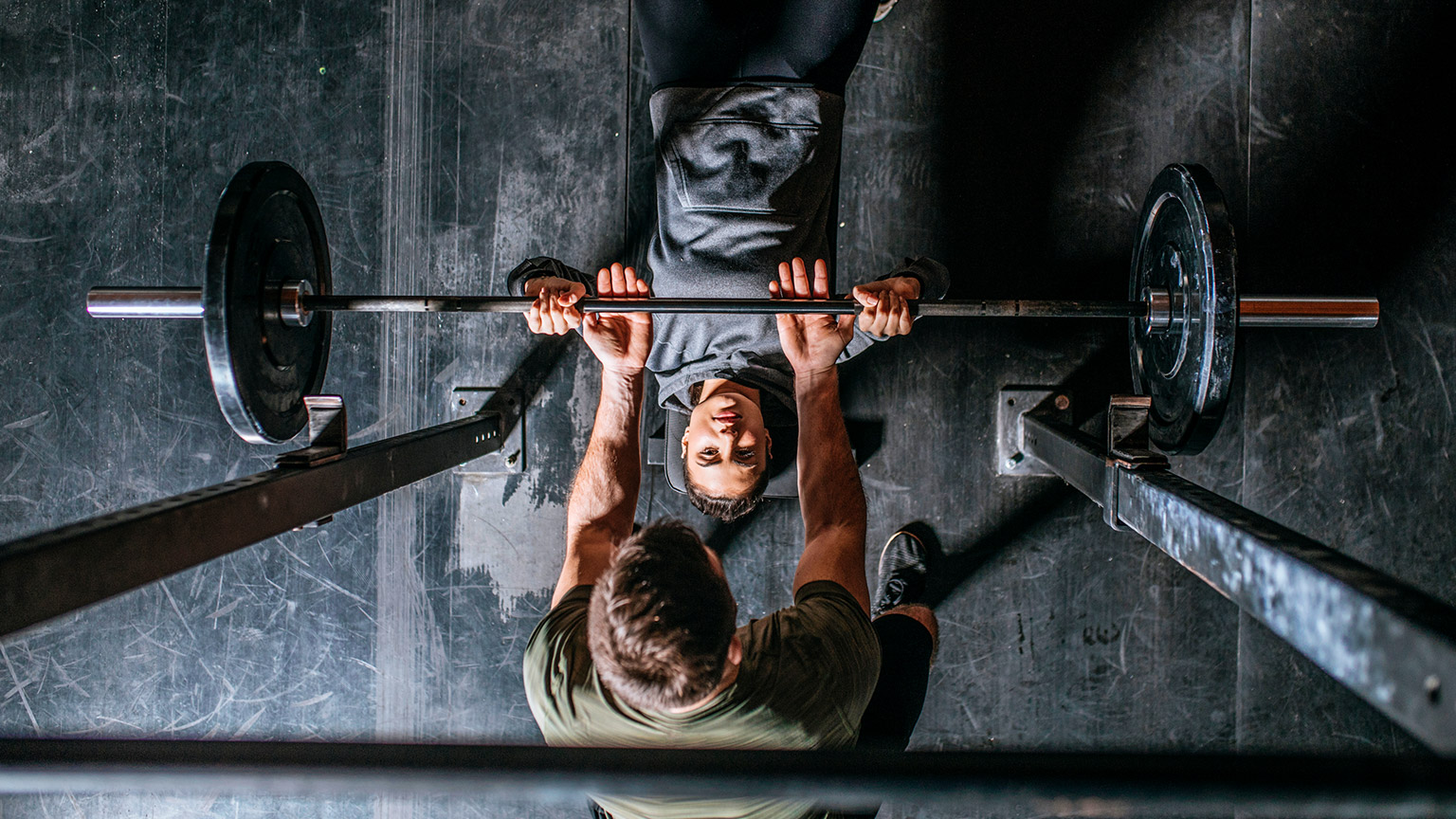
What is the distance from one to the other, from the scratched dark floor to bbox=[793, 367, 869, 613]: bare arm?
0.30m

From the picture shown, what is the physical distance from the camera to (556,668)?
133 cm

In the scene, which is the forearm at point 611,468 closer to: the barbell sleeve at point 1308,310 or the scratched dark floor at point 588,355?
the scratched dark floor at point 588,355

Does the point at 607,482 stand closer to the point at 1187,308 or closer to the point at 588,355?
the point at 588,355

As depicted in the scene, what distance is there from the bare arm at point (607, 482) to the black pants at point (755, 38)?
701 millimetres

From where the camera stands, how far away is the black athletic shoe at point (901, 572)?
1.88 m

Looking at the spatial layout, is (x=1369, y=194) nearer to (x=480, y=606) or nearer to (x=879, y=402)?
(x=879, y=402)

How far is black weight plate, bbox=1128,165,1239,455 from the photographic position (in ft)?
3.81

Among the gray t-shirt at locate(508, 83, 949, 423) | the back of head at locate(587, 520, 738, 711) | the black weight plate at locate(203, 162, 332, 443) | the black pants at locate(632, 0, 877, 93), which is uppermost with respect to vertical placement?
the black pants at locate(632, 0, 877, 93)

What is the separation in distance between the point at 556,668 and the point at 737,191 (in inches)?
41.2

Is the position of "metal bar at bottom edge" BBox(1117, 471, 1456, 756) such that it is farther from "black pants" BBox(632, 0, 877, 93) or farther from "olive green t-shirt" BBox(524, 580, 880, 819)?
"black pants" BBox(632, 0, 877, 93)

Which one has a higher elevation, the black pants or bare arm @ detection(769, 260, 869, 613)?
the black pants

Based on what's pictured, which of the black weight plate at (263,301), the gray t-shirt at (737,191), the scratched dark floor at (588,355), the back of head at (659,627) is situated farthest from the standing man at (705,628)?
the black weight plate at (263,301)

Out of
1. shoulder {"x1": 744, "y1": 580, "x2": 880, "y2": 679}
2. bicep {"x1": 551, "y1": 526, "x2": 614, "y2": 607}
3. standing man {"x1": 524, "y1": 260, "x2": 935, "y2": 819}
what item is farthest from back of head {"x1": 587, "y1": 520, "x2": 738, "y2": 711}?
bicep {"x1": 551, "y1": 526, "x2": 614, "y2": 607}

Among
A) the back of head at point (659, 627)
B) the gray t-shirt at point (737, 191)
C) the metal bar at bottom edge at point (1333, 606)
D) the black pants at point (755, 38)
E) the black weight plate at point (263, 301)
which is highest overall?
the black pants at point (755, 38)
